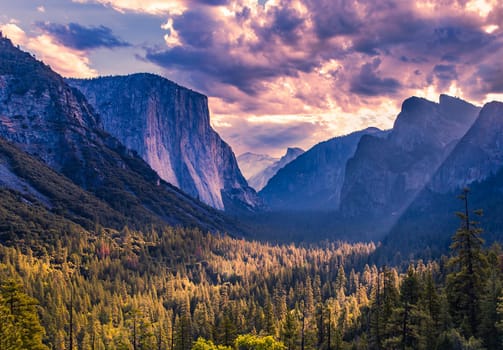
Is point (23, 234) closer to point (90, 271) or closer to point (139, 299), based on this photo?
point (90, 271)

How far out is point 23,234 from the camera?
181 meters

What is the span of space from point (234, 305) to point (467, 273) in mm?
84887

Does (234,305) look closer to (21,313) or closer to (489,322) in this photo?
(489,322)

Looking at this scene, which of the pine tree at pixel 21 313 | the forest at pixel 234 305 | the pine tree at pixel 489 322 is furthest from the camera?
the pine tree at pixel 489 322

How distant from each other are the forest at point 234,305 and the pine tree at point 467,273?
0.49 feet

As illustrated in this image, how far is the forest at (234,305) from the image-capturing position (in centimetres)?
5025

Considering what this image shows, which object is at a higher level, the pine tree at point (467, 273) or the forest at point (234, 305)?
the pine tree at point (467, 273)

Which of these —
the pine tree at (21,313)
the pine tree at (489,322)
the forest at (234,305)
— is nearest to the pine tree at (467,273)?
the forest at (234,305)

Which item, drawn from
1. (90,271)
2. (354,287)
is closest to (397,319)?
(354,287)

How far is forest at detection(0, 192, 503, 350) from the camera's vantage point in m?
50.2

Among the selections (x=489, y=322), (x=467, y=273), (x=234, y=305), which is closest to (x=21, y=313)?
(x=467, y=273)

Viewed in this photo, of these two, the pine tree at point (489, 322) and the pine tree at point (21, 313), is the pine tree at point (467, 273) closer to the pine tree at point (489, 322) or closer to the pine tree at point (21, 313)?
the pine tree at point (489, 322)

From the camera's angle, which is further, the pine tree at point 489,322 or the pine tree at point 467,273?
the pine tree at point 489,322

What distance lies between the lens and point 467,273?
50562mm
